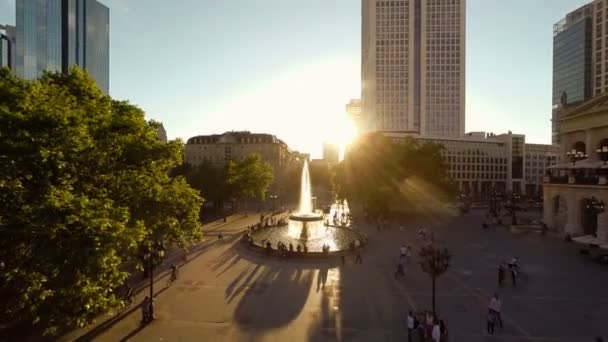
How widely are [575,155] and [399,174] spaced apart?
23188 millimetres

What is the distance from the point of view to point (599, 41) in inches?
4117

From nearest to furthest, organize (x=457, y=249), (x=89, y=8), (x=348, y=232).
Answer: (x=457, y=249) < (x=348, y=232) < (x=89, y=8)

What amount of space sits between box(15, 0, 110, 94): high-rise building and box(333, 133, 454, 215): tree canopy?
9779 cm

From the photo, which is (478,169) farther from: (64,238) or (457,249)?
(64,238)

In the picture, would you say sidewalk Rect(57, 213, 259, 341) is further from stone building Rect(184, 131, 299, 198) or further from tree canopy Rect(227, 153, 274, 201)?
stone building Rect(184, 131, 299, 198)

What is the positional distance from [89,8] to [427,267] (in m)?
146

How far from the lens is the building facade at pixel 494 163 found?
12347 cm

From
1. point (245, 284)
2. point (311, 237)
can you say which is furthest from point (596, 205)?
point (245, 284)

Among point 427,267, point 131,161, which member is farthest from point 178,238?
point 427,267

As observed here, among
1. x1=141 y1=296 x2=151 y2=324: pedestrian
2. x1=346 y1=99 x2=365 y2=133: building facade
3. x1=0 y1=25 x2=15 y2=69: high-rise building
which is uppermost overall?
x1=0 y1=25 x2=15 y2=69: high-rise building

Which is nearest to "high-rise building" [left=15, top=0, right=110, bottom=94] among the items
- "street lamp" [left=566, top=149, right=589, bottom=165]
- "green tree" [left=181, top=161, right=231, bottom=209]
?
"green tree" [left=181, top=161, right=231, bottom=209]

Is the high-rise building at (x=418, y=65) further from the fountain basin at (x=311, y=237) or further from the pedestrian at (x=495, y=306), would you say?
the pedestrian at (x=495, y=306)

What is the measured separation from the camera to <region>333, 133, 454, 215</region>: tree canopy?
57500 mm

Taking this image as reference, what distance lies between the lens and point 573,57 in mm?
112562
